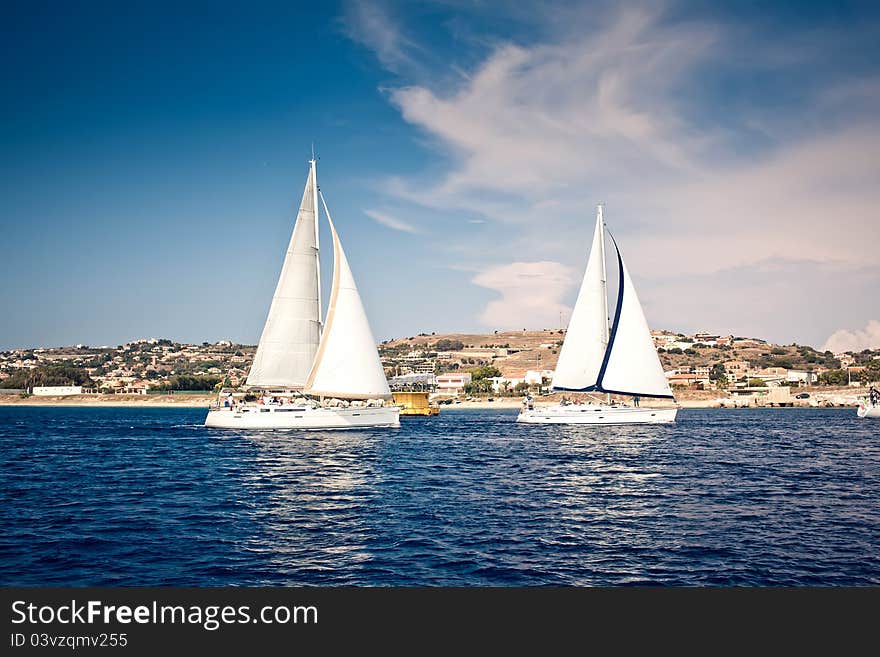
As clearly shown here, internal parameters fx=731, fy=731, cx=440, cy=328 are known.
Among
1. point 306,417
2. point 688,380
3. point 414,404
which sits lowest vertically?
point 414,404

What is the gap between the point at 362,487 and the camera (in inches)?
1106

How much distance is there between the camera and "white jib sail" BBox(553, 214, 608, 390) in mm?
63719

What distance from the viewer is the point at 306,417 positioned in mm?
54500

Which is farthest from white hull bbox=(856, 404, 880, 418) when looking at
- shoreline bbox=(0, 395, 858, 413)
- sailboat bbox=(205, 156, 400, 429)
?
sailboat bbox=(205, 156, 400, 429)

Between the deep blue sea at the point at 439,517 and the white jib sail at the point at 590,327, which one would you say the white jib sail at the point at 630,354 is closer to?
the white jib sail at the point at 590,327

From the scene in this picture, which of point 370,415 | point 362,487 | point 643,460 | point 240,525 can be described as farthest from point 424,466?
point 370,415

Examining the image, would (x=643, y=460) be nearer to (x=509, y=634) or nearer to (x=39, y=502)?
(x=39, y=502)

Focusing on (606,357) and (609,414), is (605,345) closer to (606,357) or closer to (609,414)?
(606,357)

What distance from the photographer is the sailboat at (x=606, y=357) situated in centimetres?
6156

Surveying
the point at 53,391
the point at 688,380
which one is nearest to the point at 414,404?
the point at 688,380

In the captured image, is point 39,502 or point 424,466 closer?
point 39,502

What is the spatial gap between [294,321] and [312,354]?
2854 mm

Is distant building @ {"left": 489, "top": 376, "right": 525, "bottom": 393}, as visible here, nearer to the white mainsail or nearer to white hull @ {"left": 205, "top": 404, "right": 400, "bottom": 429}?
the white mainsail

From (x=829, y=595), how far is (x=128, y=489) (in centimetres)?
2533
